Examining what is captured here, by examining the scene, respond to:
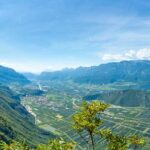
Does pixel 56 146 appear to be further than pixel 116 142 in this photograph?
No

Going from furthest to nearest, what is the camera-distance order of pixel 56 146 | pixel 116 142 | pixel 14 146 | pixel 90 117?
1. pixel 116 142
2. pixel 90 117
3. pixel 56 146
4. pixel 14 146

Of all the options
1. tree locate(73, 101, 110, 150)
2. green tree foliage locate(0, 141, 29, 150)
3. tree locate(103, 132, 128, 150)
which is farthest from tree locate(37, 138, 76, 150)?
tree locate(103, 132, 128, 150)

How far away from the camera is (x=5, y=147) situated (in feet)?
161

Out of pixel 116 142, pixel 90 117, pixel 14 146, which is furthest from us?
pixel 116 142

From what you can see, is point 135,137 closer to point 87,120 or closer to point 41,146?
point 87,120

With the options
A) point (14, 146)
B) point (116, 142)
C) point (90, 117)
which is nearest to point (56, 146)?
point (14, 146)

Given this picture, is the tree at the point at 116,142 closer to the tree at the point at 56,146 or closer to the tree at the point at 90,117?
the tree at the point at 90,117

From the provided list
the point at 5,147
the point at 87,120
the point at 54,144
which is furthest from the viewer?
the point at 87,120

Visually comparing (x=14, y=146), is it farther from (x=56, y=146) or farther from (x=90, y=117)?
(x=90, y=117)

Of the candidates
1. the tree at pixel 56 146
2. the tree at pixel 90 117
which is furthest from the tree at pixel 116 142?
the tree at pixel 56 146

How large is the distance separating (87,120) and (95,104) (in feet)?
10.1

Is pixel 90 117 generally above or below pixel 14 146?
above

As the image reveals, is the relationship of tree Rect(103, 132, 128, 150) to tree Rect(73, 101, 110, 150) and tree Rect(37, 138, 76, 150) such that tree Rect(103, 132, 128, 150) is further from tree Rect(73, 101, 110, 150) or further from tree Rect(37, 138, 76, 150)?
tree Rect(37, 138, 76, 150)

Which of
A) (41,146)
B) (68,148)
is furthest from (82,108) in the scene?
(41,146)
